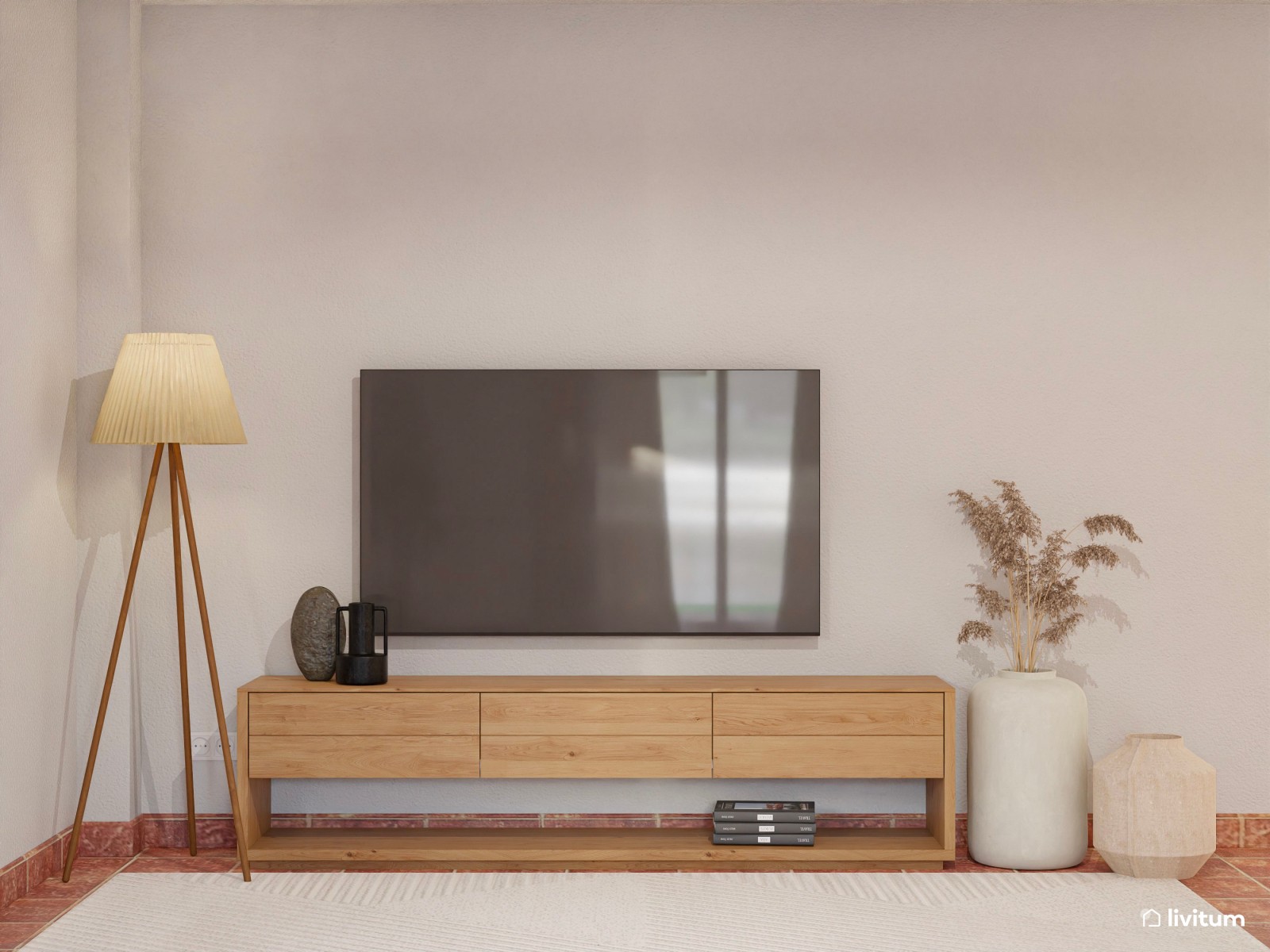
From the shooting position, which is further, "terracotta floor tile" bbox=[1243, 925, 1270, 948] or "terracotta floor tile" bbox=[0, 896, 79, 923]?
"terracotta floor tile" bbox=[0, 896, 79, 923]

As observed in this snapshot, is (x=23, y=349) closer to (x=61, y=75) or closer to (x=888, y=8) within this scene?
(x=61, y=75)

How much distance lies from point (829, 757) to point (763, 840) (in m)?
0.36

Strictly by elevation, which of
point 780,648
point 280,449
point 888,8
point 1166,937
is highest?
point 888,8

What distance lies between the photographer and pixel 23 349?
3359 millimetres

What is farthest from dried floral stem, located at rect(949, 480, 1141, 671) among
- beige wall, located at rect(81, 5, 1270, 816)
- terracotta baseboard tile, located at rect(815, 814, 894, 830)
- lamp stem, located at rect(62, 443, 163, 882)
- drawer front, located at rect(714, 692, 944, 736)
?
lamp stem, located at rect(62, 443, 163, 882)

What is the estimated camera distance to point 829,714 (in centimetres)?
349

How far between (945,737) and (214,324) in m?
2.91

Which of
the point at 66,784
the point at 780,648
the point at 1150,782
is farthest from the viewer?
Result: the point at 780,648

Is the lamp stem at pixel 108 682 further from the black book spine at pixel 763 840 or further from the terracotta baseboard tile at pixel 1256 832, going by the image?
the terracotta baseboard tile at pixel 1256 832

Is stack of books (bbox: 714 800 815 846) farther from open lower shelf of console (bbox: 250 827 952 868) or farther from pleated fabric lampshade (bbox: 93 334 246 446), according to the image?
pleated fabric lampshade (bbox: 93 334 246 446)

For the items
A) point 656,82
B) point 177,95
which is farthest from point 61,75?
point 656,82

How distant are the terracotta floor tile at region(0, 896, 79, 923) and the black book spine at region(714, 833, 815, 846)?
199 centimetres

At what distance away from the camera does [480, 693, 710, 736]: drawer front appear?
138 inches

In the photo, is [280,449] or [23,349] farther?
[280,449]
